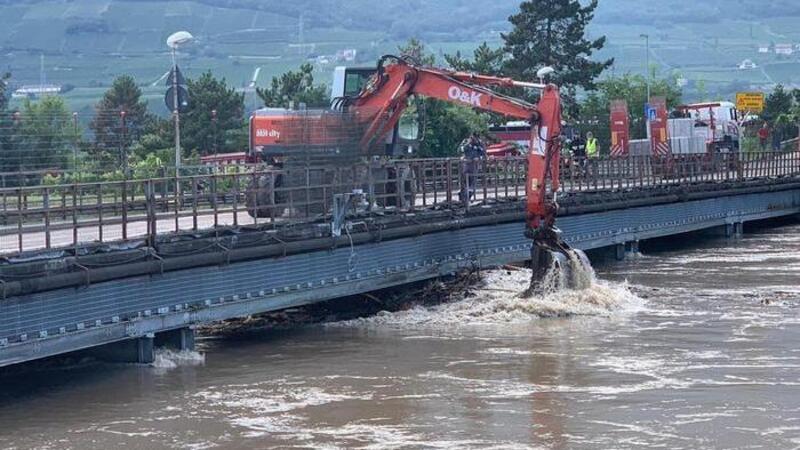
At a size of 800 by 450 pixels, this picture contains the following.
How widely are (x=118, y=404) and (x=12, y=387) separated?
189 centimetres

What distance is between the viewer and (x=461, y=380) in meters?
19.8

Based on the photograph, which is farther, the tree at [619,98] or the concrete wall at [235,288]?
the tree at [619,98]

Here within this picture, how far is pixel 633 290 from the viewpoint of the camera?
29.3m

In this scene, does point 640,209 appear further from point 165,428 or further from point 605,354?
point 165,428

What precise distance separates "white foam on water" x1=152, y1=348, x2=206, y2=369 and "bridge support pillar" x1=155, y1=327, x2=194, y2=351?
0.08m

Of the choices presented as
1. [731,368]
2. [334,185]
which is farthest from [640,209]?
[731,368]

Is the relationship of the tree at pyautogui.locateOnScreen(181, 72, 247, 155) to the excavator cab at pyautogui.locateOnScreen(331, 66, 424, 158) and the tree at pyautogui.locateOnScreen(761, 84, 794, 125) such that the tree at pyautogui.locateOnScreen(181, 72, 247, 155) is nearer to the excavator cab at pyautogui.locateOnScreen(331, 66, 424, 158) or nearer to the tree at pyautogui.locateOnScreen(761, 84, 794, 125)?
the excavator cab at pyautogui.locateOnScreen(331, 66, 424, 158)

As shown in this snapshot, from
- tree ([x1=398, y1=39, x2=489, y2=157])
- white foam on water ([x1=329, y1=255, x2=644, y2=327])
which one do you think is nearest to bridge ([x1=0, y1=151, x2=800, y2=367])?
white foam on water ([x1=329, y1=255, x2=644, y2=327])

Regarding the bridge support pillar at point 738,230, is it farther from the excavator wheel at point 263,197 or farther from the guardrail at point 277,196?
the excavator wheel at point 263,197

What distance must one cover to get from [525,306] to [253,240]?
553 cm

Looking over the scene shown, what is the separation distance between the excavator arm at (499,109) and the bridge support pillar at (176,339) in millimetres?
7175

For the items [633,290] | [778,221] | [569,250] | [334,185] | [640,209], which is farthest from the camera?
[778,221]

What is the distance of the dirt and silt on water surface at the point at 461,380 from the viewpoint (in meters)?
16.8

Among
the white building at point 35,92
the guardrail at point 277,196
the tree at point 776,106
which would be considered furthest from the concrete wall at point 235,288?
the tree at point 776,106
